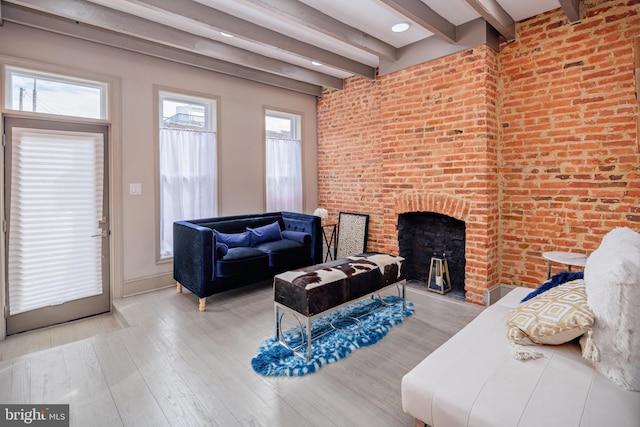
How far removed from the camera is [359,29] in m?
3.68

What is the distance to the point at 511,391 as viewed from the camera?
1.47 m

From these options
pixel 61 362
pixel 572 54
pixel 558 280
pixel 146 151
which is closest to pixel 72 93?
pixel 146 151

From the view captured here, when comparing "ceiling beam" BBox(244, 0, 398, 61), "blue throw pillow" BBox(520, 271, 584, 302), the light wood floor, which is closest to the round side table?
"blue throw pillow" BBox(520, 271, 584, 302)

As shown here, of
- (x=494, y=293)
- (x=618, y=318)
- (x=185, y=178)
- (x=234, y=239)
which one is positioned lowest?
(x=494, y=293)

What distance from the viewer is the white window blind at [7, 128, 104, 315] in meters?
3.27

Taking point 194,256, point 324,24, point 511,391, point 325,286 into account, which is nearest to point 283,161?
point 194,256

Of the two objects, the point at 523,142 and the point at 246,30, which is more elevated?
the point at 246,30

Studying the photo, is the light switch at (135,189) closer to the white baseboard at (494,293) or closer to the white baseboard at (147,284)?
the white baseboard at (147,284)

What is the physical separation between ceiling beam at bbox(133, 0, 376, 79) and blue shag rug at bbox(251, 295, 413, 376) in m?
2.95

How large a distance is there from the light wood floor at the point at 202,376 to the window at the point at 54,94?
7.40 feet

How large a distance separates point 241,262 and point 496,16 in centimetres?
361

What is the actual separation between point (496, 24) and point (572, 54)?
2.59ft

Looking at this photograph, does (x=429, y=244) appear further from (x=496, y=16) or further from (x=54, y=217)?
(x=54, y=217)

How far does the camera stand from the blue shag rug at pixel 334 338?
2436 mm
